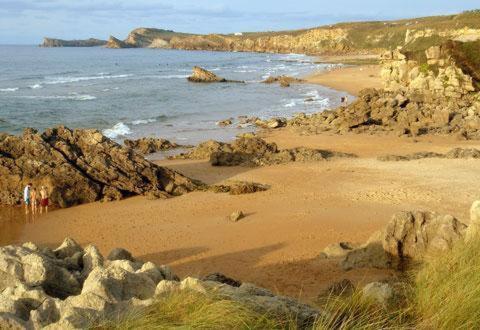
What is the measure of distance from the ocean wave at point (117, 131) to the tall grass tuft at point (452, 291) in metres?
26.7

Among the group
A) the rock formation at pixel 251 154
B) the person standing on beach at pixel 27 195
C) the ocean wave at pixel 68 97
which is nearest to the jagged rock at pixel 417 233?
the person standing on beach at pixel 27 195

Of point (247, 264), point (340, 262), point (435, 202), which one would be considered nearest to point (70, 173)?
point (247, 264)

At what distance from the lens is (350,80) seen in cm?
6303

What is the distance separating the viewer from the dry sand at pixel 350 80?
55941 mm

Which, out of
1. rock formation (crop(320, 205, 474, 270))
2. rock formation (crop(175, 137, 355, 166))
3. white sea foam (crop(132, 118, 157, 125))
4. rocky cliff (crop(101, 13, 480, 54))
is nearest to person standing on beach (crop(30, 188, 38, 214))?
rock formation (crop(175, 137, 355, 166))

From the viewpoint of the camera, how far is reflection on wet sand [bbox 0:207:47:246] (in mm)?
15023

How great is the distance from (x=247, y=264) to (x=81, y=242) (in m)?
4.85

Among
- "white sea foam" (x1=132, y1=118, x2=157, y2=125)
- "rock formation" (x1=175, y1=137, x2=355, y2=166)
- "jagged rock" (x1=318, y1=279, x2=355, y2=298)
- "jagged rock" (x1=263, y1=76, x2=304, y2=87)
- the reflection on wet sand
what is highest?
"jagged rock" (x1=263, y1=76, x2=304, y2=87)

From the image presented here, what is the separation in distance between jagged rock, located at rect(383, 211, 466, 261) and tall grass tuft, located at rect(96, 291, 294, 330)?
18.5 ft

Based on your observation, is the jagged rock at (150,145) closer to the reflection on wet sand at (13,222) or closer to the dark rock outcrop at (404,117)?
the dark rock outcrop at (404,117)

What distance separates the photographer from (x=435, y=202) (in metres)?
16.1

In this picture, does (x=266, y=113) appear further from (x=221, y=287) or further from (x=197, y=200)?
(x=221, y=287)

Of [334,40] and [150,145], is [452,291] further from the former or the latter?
[334,40]

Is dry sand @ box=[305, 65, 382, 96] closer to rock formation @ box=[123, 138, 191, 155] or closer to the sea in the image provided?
the sea
